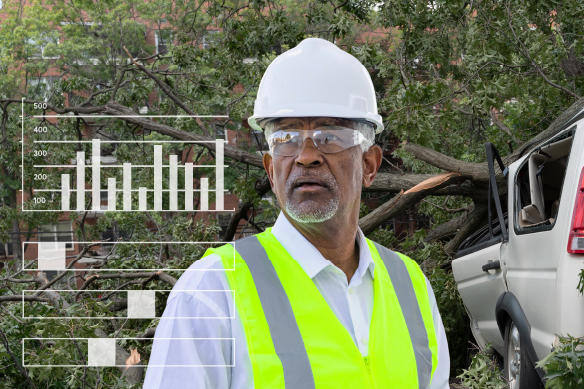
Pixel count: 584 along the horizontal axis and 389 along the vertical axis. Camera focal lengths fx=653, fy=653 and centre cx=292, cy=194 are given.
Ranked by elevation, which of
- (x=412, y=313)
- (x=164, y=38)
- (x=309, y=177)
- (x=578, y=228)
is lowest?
(x=412, y=313)

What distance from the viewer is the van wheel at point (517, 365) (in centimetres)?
384

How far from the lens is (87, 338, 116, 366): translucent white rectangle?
162 inches

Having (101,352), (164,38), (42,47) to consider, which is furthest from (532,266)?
(42,47)

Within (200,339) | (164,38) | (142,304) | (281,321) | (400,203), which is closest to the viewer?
(200,339)

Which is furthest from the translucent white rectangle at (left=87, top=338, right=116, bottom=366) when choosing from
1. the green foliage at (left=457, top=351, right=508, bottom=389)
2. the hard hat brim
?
the hard hat brim

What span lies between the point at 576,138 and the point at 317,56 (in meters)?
2.16

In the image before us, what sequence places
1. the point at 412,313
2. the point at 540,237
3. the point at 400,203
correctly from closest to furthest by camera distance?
the point at 412,313 → the point at 540,237 → the point at 400,203

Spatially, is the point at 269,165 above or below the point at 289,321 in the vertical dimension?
above

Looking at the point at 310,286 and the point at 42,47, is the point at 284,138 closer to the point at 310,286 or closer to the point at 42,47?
the point at 310,286

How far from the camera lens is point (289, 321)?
65.5 inches

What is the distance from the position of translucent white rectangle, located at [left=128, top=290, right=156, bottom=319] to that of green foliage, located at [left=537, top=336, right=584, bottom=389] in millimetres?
2919

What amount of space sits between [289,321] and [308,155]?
0.49 m

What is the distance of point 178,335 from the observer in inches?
58.4

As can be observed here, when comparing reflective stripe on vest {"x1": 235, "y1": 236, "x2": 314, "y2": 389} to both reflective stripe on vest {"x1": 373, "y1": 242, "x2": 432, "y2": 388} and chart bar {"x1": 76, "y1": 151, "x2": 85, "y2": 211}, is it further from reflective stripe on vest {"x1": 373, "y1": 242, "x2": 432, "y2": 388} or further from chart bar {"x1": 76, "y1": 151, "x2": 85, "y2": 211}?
chart bar {"x1": 76, "y1": 151, "x2": 85, "y2": 211}
